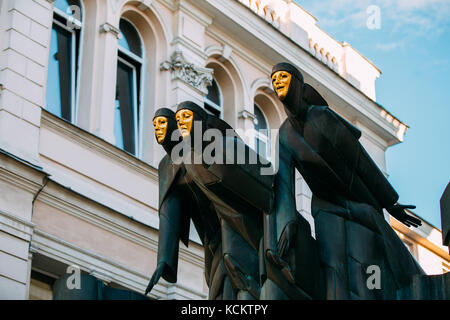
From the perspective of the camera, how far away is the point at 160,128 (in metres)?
9.36

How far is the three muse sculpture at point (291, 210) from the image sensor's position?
834 centimetres

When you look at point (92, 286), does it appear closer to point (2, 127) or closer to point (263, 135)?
point (2, 127)

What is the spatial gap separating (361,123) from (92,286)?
44.7 ft

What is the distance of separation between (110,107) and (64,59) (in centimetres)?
95

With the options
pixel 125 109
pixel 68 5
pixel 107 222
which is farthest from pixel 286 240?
pixel 68 5

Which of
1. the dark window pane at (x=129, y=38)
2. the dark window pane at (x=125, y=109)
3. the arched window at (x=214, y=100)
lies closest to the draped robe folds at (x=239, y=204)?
the dark window pane at (x=125, y=109)

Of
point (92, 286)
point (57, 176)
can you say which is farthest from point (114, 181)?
point (92, 286)

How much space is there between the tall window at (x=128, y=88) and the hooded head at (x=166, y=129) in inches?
279

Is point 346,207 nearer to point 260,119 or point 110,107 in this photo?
point 110,107

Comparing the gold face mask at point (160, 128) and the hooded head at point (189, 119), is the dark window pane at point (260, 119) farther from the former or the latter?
the hooded head at point (189, 119)

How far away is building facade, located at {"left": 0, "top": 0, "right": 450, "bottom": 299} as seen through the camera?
46.3 feet

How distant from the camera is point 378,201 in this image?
29.5 feet

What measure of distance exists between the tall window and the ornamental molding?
0.46 m

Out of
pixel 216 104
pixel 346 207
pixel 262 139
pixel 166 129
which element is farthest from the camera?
pixel 262 139
